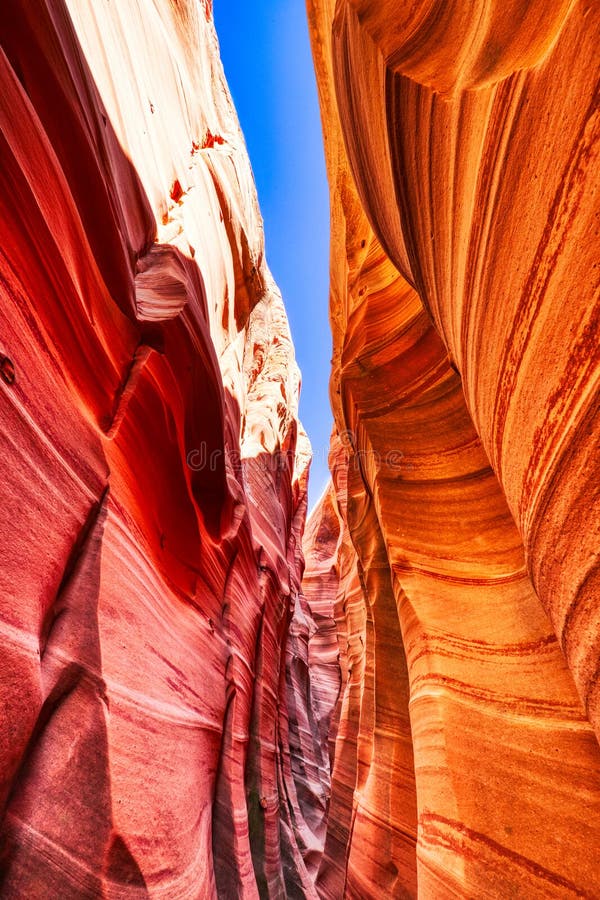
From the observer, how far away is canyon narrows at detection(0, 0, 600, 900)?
1.51 metres

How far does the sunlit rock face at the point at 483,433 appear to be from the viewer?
1348 mm

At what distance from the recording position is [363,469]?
18.0 ft

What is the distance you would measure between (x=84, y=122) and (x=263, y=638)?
22.3 ft

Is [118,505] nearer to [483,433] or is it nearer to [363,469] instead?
[483,433]

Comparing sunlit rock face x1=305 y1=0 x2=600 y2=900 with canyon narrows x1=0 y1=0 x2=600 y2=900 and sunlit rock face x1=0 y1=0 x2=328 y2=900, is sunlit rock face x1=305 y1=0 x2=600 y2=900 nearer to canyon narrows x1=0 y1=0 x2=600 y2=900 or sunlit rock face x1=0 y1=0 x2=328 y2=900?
canyon narrows x1=0 y1=0 x2=600 y2=900

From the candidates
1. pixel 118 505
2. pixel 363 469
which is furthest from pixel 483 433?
Answer: pixel 363 469

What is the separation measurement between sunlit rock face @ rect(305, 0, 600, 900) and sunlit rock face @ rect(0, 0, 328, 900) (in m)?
1.78

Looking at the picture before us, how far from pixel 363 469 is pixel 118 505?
134 inches

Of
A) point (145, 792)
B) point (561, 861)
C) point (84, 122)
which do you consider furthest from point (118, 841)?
point (84, 122)

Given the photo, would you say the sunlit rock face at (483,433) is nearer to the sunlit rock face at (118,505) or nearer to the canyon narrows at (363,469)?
the canyon narrows at (363,469)

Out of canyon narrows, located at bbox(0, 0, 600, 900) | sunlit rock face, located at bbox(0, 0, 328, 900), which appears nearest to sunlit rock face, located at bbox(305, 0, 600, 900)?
canyon narrows, located at bbox(0, 0, 600, 900)

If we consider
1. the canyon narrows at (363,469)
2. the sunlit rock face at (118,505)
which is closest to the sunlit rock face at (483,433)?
the canyon narrows at (363,469)

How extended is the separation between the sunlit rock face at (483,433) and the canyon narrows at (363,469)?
2 centimetres

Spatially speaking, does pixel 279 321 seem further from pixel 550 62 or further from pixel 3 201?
pixel 550 62
